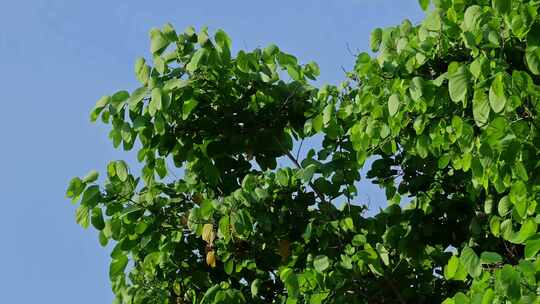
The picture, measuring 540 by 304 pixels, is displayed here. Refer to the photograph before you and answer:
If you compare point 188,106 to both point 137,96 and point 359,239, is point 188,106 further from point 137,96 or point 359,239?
point 359,239

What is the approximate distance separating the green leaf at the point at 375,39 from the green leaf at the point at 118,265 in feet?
6.18

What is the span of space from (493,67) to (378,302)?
6.03ft

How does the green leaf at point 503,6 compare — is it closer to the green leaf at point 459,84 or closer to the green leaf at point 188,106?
the green leaf at point 459,84

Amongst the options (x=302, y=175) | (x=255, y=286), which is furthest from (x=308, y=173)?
(x=255, y=286)

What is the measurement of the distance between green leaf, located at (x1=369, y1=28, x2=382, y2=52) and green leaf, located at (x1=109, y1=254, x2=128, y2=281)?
6.18 ft

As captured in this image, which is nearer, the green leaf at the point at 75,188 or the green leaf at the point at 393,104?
the green leaf at the point at 393,104

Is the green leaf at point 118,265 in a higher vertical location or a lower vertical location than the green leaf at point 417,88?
→ lower

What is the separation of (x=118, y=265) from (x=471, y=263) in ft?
8.10

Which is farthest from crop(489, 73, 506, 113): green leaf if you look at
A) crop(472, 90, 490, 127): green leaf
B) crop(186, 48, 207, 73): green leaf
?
crop(186, 48, 207, 73): green leaf

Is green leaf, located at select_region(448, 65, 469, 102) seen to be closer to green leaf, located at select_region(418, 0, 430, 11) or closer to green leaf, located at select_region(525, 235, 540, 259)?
green leaf, located at select_region(418, 0, 430, 11)

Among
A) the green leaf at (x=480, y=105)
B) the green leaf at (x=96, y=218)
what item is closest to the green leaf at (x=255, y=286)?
the green leaf at (x=96, y=218)

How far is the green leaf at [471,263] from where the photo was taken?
472cm

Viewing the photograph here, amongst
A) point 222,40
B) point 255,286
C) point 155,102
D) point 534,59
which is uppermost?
point 222,40

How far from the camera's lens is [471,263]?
4750mm
